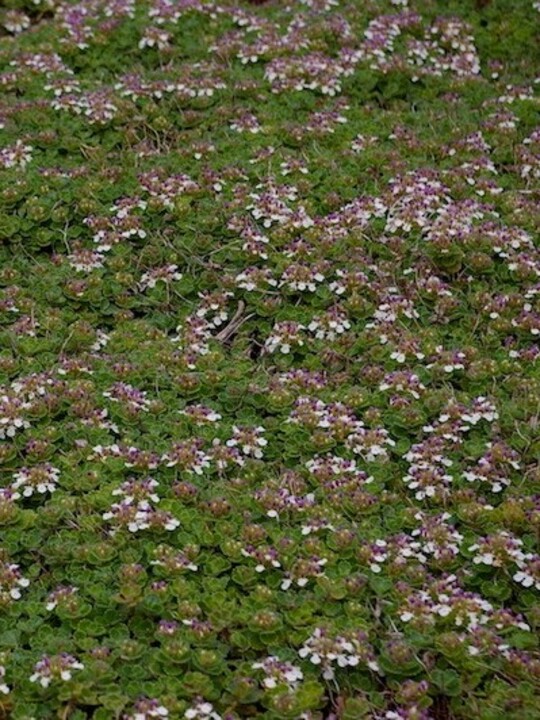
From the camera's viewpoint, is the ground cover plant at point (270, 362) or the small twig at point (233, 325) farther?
the small twig at point (233, 325)

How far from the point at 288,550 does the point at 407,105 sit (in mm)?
3603

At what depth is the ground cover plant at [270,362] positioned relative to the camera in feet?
12.3

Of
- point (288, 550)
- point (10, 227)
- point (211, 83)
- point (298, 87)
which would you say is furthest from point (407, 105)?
point (288, 550)

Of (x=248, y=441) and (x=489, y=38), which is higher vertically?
(x=489, y=38)

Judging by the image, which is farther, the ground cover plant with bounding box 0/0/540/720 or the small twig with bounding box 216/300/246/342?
the small twig with bounding box 216/300/246/342

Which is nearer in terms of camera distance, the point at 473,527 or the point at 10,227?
the point at 473,527

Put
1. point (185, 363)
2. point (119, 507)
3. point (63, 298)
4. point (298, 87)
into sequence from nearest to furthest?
point (119, 507), point (185, 363), point (63, 298), point (298, 87)

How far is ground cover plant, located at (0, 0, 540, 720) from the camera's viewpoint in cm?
375

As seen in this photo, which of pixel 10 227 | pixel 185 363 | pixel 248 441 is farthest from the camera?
pixel 10 227

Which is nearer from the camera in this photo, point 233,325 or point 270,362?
point 270,362

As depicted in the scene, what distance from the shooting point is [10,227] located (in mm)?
5672

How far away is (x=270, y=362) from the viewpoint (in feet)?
16.8

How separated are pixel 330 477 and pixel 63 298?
170cm

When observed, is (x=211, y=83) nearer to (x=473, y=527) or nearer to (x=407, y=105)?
(x=407, y=105)
